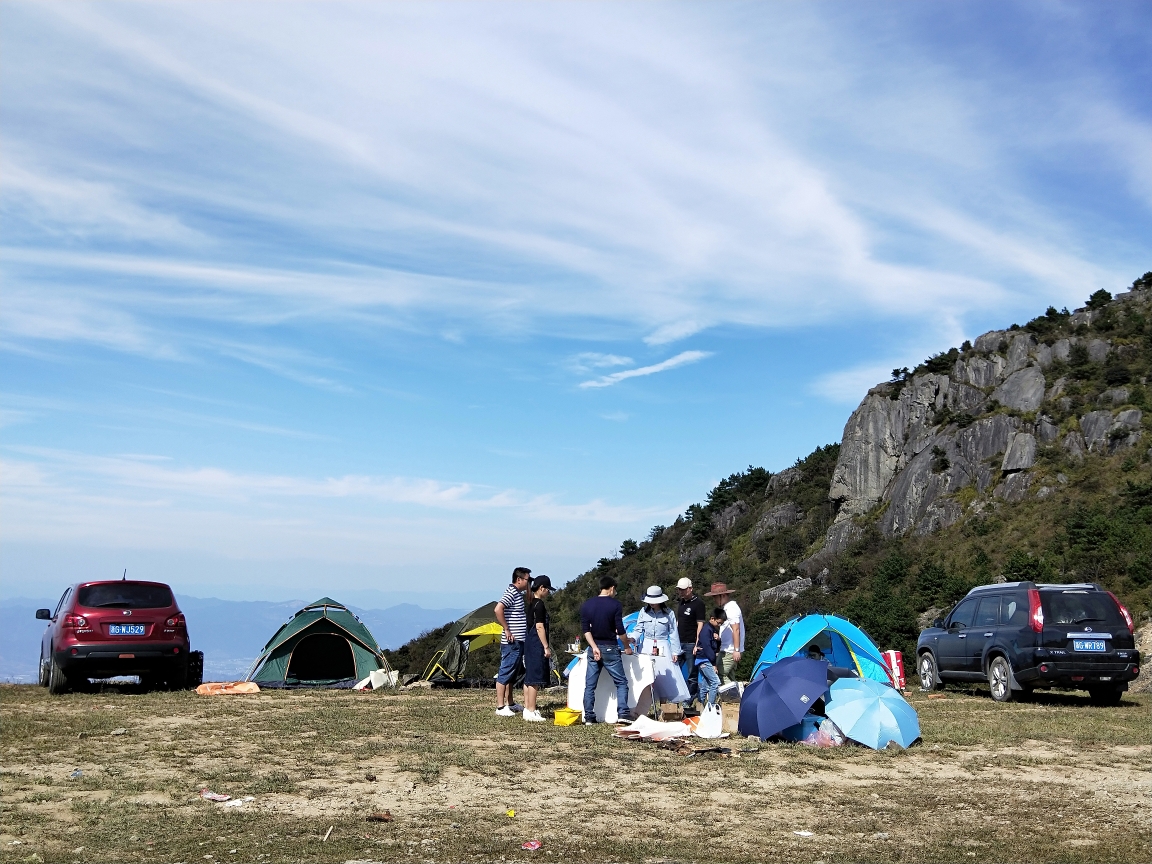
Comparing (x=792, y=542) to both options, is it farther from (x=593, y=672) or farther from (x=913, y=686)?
(x=593, y=672)

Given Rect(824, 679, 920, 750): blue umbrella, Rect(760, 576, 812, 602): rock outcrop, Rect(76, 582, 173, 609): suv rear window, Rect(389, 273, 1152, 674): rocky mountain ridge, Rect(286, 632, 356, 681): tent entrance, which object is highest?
Rect(389, 273, 1152, 674): rocky mountain ridge

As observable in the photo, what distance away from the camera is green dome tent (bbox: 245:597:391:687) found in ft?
62.7

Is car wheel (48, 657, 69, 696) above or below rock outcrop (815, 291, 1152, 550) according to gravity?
below

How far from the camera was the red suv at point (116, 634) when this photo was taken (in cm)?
1572

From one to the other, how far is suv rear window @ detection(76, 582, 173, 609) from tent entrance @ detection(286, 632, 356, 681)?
4138mm

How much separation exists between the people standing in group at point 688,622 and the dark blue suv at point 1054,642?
16.3 feet

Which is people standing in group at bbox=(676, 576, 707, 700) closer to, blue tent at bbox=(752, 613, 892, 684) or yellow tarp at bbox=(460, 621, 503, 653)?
blue tent at bbox=(752, 613, 892, 684)

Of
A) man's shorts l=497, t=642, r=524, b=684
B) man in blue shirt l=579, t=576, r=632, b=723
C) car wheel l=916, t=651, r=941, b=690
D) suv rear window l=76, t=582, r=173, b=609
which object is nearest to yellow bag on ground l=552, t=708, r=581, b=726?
man in blue shirt l=579, t=576, r=632, b=723

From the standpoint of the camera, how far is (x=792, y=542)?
69.0 metres

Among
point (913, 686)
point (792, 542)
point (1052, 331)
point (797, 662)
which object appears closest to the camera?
point (797, 662)

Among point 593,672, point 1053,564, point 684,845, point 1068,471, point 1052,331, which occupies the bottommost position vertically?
point 684,845

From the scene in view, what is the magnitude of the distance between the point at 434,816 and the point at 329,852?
119cm

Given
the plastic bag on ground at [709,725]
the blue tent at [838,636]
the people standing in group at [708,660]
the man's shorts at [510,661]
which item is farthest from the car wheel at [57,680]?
the blue tent at [838,636]

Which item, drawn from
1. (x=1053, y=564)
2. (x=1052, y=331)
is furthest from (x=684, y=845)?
(x=1052, y=331)
